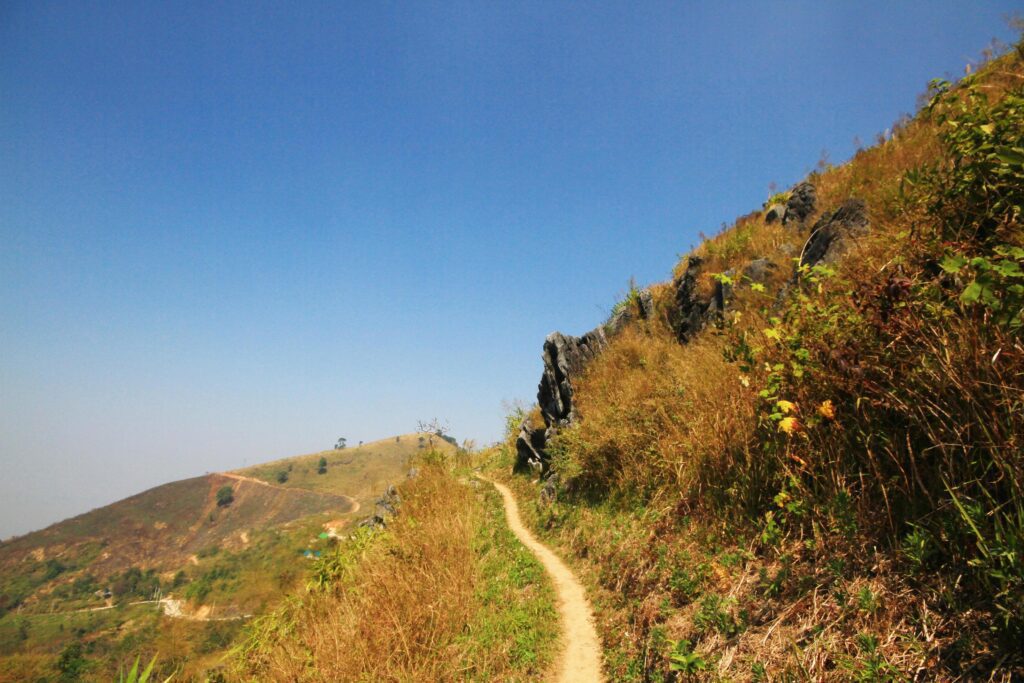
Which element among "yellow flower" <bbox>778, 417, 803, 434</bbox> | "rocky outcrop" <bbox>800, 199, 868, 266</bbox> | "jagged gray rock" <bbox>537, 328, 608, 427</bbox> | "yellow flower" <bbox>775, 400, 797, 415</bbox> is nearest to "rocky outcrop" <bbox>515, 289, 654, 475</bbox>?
"jagged gray rock" <bbox>537, 328, 608, 427</bbox>

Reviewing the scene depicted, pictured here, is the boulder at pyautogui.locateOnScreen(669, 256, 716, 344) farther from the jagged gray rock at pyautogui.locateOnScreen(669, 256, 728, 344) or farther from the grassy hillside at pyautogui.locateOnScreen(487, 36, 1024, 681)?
the grassy hillside at pyautogui.locateOnScreen(487, 36, 1024, 681)

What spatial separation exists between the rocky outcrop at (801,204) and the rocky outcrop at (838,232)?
433 cm

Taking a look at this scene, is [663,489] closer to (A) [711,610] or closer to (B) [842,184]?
(A) [711,610]

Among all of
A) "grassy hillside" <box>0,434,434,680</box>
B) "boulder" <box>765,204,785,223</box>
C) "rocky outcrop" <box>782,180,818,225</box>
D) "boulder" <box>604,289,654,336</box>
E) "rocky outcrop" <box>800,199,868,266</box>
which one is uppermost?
"boulder" <box>765,204,785,223</box>

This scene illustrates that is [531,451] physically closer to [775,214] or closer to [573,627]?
[573,627]

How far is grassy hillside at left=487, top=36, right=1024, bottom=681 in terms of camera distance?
111 inches

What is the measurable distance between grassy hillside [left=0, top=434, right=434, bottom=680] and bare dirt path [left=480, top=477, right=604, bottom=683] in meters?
5.81

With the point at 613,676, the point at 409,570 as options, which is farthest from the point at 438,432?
the point at 613,676

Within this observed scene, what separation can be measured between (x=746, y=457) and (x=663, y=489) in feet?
6.41

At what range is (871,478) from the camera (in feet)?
12.9

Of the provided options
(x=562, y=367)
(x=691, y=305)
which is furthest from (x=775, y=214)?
(x=562, y=367)

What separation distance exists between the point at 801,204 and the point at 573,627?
13.1 metres

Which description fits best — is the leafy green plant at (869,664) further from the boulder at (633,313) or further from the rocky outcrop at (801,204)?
the boulder at (633,313)

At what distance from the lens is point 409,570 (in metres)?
7.62
